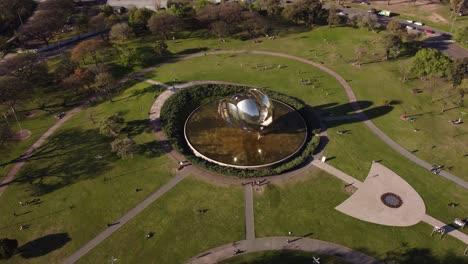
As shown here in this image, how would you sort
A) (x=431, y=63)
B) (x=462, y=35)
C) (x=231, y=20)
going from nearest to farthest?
(x=431, y=63), (x=462, y=35), (x=231, y=20)

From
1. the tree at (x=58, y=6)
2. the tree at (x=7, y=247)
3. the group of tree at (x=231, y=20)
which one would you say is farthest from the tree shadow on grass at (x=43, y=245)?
the tree at (x=58, y=6)

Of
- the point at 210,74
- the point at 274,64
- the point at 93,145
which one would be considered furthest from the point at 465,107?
the point at 93,145

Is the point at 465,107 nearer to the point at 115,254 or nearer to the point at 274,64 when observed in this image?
the point at 274,64

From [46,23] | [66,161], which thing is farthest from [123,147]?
[46,23]

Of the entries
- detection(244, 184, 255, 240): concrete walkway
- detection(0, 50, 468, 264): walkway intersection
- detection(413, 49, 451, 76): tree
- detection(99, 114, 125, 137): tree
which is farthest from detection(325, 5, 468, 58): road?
detection(99, 114, 125, 137): tree

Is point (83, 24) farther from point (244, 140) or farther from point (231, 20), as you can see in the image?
point (244, 140)

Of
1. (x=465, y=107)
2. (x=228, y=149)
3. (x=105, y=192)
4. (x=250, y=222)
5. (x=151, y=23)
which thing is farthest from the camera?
(x=151, y=23)

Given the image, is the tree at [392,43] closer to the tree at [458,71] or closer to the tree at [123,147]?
the tree at [458,71]
